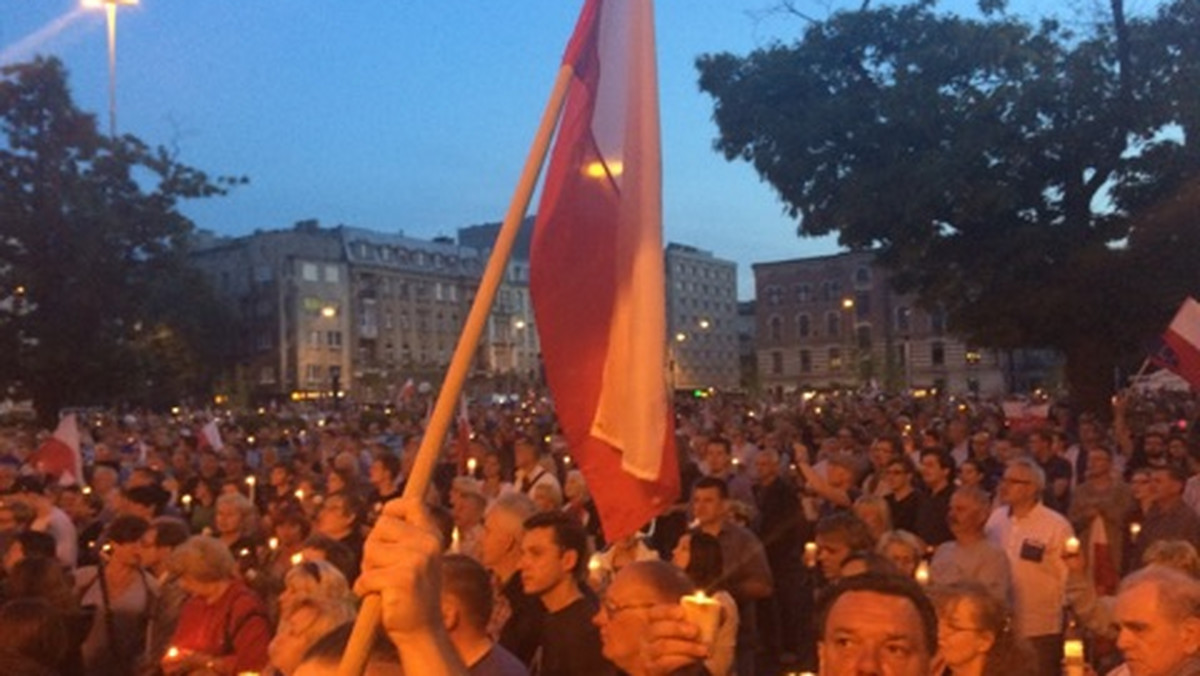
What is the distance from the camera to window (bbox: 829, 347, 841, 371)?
363ft

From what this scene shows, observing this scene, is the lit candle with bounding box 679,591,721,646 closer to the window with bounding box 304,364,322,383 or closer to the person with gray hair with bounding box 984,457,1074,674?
the person with gray hair with bounding box 984,457,1074,674

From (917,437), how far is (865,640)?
14.9 m

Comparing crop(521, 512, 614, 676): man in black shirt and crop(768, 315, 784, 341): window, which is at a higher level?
crop(768, 315, 784, 341): window

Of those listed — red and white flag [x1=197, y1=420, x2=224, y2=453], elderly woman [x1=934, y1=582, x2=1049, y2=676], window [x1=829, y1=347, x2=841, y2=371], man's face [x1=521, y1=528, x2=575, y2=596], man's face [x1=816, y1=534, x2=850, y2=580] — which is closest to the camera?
elderly woman [x1=934, y1=582, x2=1049, y2=676]

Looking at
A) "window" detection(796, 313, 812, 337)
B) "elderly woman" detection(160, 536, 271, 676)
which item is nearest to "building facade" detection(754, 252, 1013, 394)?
"window" detection(796, 313, 812, 337)

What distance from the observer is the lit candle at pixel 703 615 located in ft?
11.6

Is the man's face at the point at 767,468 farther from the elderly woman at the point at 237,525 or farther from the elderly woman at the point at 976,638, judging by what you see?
the elderly woman at the point at 976,638

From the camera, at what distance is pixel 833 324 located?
110188 millimetres

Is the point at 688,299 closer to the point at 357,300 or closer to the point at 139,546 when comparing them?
the point at 357,300

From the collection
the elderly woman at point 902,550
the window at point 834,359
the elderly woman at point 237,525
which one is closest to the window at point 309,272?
the window at point 834,359

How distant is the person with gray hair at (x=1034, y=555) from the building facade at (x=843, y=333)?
9081 cm

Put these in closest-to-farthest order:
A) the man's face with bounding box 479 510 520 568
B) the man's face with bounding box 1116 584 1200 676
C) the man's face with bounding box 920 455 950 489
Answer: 1. the man's face with bounding box 1116 584 1200 676
2. the man's face with bounding box 479 510 520 568
3. the man's face with bounding box 920 455 950 489

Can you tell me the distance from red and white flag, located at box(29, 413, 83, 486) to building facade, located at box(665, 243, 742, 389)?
11699 centimetres

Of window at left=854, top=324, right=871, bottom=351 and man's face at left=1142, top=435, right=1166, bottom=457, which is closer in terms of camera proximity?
man's face at left=1142, top=435, right=1166, bottom=457
